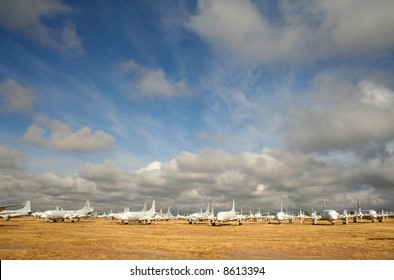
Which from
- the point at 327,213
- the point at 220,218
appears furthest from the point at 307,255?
the point at 327,213

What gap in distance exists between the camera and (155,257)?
71.4 ft

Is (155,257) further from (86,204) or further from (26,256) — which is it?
(86,204)

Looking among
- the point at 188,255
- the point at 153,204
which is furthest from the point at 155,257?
the point at 153,204

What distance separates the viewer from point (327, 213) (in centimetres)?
8931

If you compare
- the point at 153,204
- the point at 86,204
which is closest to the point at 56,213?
the point at 153,204

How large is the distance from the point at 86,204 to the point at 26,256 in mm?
134276

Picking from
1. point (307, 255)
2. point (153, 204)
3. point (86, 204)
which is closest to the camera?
point (307, 255)

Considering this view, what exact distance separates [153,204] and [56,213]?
36.5 m
